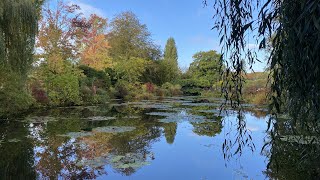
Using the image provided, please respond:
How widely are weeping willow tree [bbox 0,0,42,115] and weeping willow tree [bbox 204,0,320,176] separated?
768 cm

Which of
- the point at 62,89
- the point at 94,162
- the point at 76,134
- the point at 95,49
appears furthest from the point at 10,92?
the point at 95,49

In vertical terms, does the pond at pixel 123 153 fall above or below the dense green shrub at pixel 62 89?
below

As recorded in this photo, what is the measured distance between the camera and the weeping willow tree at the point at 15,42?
8.14 m

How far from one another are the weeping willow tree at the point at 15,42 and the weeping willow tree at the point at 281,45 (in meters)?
7.68

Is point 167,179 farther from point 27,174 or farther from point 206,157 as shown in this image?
point 27,174

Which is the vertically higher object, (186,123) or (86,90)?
(86,90)

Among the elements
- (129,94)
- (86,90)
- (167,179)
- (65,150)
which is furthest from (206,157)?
(129,94)

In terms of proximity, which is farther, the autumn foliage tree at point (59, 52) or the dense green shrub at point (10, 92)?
the autumn foliage tree at point (59, 52)

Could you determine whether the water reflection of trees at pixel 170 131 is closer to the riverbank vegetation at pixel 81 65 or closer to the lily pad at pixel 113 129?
the lily pad at pixel 113 129

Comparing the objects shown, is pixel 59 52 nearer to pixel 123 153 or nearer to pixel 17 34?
pixel 17 34

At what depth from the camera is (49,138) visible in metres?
7.17

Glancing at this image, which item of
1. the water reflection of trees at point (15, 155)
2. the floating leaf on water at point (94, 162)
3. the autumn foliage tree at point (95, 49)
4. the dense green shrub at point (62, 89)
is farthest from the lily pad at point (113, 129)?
the autumn foliage tree at point (95, 49)

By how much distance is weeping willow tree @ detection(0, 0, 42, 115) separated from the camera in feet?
26.7

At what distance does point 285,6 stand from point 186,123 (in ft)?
28.8
